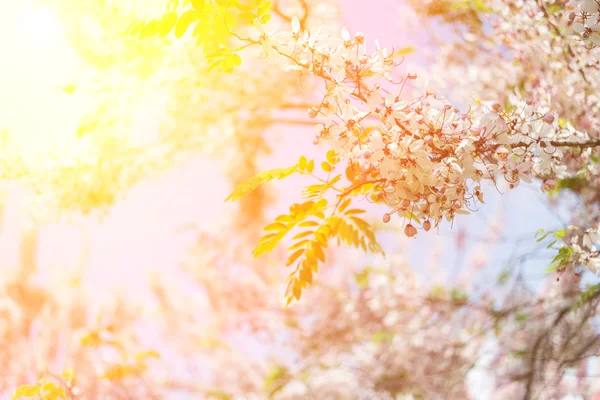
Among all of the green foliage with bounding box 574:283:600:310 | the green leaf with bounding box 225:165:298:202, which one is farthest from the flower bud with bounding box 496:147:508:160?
the green foliage with bounding box 574:283:600:310

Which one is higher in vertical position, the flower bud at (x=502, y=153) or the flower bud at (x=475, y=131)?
the flower bud at (x=475, y=131)

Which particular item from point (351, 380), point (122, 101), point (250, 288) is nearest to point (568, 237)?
point (122, 101)

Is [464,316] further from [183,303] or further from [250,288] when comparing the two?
[183,303]

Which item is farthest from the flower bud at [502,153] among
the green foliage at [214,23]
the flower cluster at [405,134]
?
the green foliage at [214,23]

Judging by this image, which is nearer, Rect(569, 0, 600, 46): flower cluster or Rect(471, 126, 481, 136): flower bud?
Rect(471, 126, 481, 136): flower bud

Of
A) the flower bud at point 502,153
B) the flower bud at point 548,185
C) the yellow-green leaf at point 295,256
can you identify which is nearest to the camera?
the flower bud at point 502,153

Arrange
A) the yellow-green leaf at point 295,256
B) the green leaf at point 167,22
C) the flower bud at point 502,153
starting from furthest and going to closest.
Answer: the yellow-green leaf at point 295,256 → the green leaf at point 167,22 → the flower bud at point 502,153

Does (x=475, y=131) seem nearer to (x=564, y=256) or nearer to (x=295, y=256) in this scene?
(x=564, y=256)

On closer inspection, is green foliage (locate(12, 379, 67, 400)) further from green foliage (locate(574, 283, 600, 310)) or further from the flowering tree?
green foliage (locate(574, 283, 600, 310))

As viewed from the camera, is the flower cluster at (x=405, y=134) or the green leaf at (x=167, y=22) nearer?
the flower cluster at (x=405, y=134)

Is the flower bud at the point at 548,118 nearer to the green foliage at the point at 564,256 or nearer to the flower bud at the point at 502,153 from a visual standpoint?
the flower bud at the point at 502,153

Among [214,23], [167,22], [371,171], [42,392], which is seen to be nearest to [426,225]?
[371,171]

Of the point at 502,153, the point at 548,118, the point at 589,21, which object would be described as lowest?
the point at 502,153

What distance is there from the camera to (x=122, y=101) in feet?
10.3
